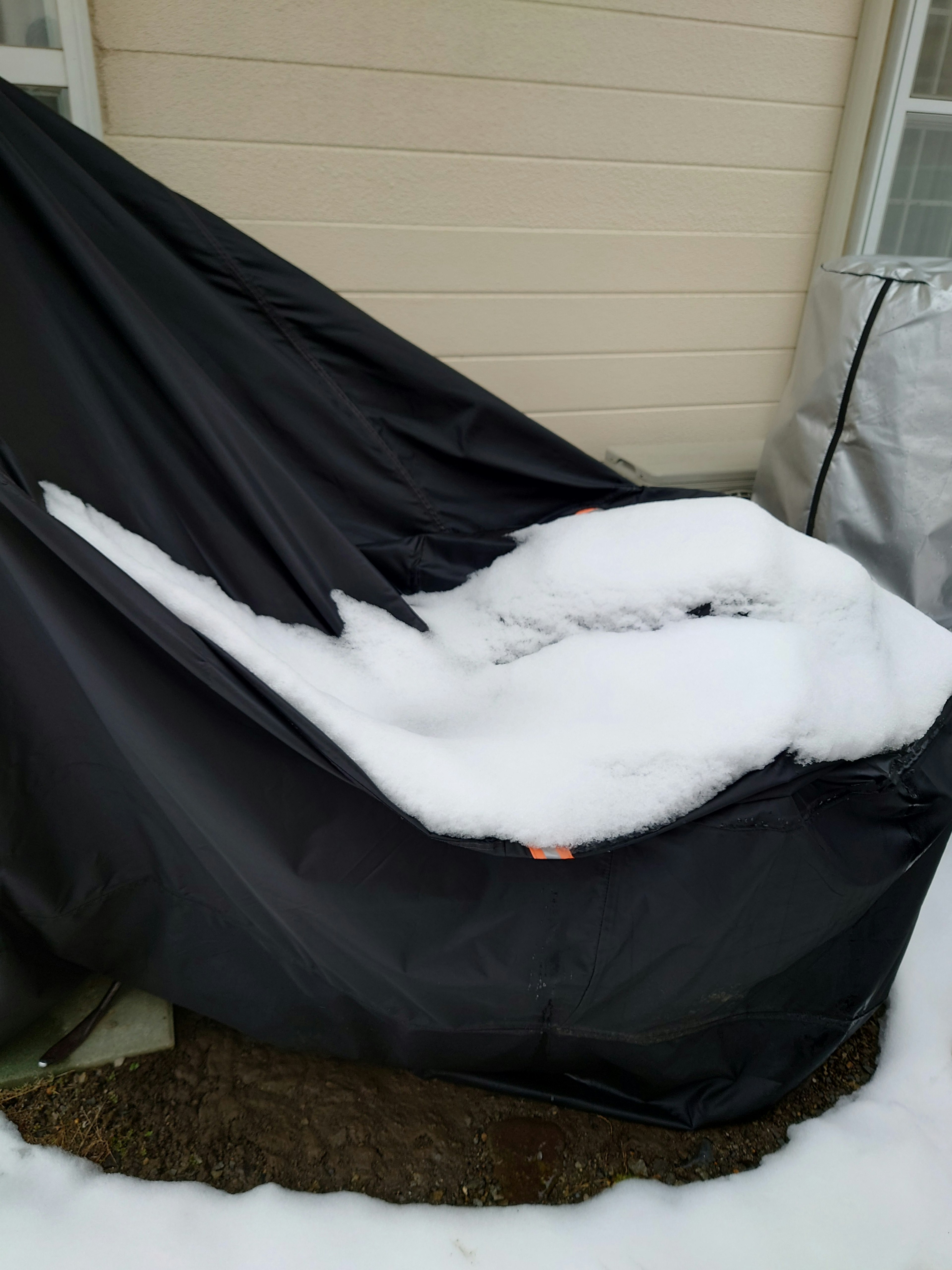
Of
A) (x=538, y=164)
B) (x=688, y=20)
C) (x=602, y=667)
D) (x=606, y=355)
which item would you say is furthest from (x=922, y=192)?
(x=602, y=667)

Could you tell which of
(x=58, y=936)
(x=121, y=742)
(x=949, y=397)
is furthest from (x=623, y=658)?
(x=58, y=936)

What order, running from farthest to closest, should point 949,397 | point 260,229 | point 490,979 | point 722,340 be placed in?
point 722,340 → point 260,229 → point 949,397 → point 490,979

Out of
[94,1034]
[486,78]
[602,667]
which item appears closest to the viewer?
[602,667]

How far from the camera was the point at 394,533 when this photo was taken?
1462 mm

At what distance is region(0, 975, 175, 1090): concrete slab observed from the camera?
1.24 metres

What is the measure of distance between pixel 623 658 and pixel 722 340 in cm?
120

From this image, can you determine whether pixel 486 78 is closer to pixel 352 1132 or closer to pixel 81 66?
pixel 81 66

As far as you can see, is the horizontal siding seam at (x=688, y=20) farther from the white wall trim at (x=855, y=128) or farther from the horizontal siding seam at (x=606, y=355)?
the horizontal siding seam at (x=606, y=355)

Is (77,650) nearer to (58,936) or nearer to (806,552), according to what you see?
(58,936)

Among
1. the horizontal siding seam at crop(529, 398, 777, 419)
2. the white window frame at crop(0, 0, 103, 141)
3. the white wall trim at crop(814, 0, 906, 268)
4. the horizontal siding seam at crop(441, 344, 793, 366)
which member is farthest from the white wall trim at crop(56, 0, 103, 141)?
the white wall trim at crop(814, 0, 906, 268)

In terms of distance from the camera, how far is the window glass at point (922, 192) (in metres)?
1.99

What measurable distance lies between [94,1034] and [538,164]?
5.64 feet

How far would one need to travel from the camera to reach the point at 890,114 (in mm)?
1895

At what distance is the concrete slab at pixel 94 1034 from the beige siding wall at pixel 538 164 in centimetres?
131
